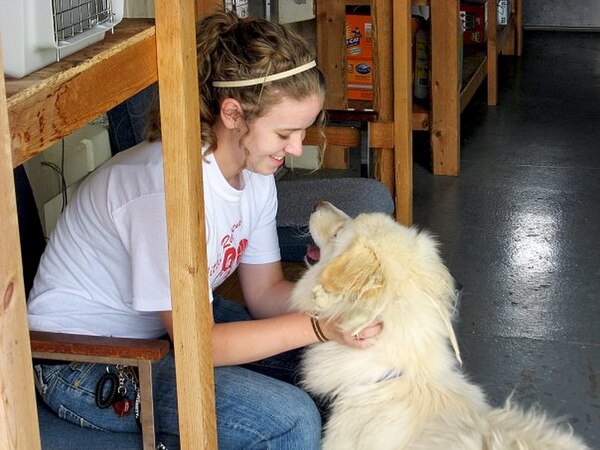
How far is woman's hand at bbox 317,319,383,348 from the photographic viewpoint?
84.7 inches

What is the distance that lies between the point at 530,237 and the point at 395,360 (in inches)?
95.9

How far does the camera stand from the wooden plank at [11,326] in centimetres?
116

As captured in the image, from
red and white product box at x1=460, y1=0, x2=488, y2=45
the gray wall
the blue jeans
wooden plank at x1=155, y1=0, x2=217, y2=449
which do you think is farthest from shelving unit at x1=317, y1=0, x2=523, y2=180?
the gray wall

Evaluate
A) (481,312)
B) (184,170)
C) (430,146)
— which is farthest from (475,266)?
(184,170)

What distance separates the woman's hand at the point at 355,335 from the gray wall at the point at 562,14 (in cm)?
730

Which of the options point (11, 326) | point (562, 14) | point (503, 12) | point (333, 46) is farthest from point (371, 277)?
point (562, 14)

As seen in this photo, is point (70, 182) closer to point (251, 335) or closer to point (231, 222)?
point (231, 222)

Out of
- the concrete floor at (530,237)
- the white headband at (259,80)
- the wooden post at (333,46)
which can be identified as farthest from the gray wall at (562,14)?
the white headband at (259,80)

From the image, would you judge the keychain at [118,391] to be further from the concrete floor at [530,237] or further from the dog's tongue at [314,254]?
the concrete floor at [530,237]

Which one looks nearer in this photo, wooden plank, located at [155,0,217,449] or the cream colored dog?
wooden plank, located at [155,0,217,449]

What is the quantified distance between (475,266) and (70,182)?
1.69 metres

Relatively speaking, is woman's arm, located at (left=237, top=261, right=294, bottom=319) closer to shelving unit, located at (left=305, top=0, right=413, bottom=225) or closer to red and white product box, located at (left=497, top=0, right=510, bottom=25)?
shelving unit, located at (left=305, top=0, right=413, bottom=225)

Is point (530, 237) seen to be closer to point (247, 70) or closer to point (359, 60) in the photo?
point (359, 60)

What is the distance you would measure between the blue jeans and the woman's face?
48 centimetres
